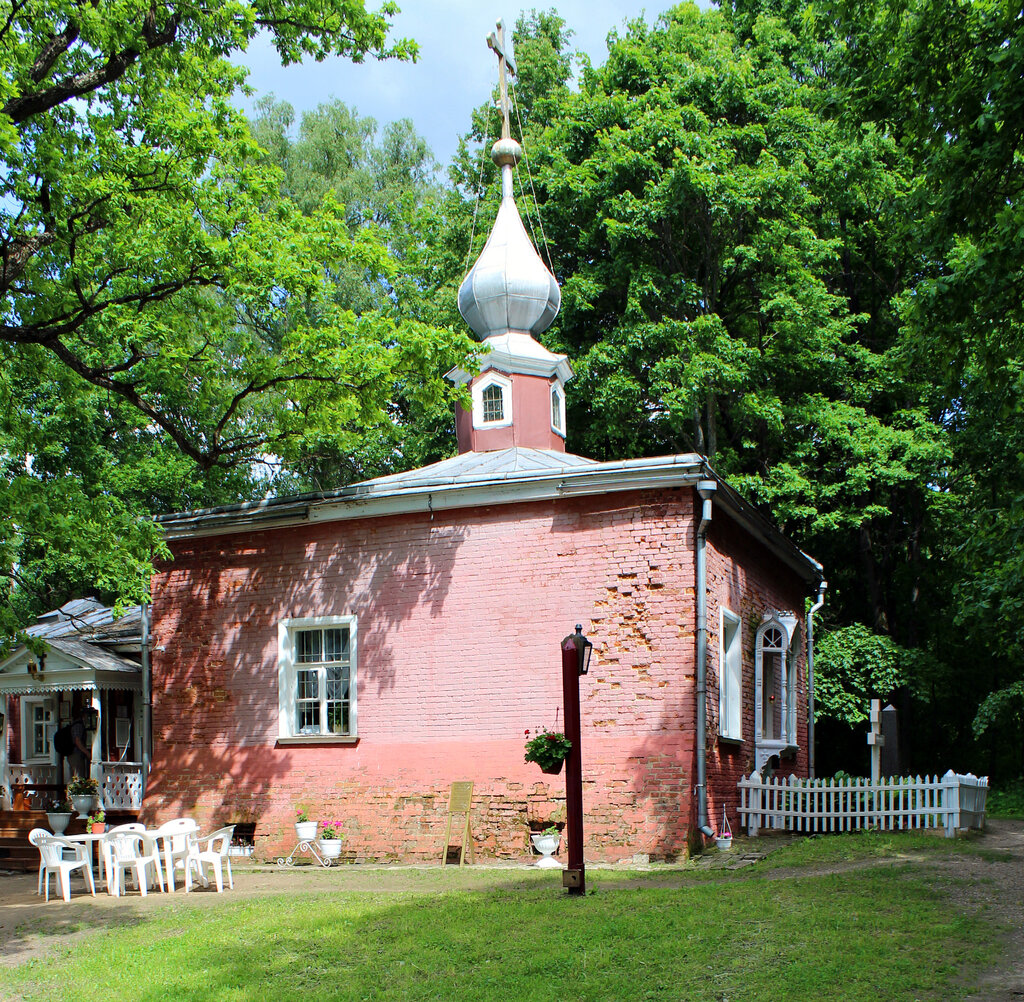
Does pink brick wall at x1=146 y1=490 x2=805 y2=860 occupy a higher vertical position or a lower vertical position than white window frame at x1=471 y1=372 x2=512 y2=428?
lower

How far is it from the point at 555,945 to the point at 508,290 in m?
13.2

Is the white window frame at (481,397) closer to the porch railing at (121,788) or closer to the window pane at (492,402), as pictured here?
the window pane at (492,402)

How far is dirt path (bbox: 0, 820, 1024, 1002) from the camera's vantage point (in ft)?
32.3

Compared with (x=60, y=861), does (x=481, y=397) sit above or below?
above

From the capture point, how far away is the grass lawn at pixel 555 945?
A: 303 inches

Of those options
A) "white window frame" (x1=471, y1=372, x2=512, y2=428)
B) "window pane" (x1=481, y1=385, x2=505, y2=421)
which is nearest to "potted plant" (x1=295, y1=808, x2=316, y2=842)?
"white window frame" (x1=471, y1=372, x2=512, y2=428)

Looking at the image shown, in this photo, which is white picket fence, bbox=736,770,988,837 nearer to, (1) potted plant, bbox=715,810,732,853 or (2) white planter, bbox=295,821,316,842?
(1) potted plant, bbox=715,810,732,853

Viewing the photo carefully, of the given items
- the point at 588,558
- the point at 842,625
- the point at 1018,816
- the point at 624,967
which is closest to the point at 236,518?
the point at 588,558

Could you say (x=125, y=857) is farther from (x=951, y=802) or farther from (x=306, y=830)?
(x=951, y=802)

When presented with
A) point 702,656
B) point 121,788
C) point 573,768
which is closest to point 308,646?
point 121,788

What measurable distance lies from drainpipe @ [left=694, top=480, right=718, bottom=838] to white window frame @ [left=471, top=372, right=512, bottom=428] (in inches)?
219

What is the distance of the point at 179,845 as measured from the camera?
1331 centimetres

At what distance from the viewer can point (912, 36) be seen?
1051 centimetres

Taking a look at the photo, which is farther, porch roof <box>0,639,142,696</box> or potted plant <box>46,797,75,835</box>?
porch roof <box>0,639,142,696</box>
